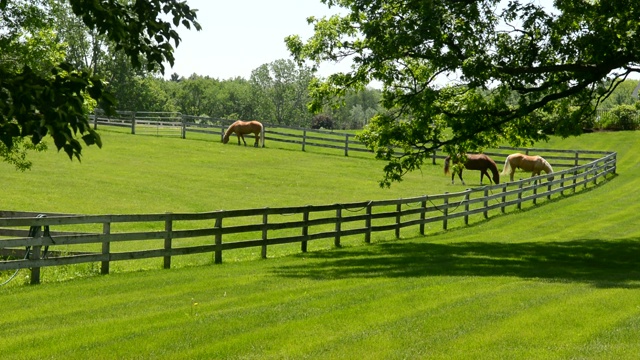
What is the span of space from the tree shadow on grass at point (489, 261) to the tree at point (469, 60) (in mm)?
3018

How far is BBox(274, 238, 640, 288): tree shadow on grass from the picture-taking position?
51.2ft

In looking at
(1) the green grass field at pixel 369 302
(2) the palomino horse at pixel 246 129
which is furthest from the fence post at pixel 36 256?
(2) the palomino horse at pixel 246 129

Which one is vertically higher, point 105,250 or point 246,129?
point 246,129

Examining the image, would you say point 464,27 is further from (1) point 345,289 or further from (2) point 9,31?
(2) point 9,31

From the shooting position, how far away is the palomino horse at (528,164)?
43.1 m

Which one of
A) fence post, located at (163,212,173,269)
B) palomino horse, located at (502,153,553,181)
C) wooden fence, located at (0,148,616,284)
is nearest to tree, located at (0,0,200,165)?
wooden fence, located at (0,148,616,284)

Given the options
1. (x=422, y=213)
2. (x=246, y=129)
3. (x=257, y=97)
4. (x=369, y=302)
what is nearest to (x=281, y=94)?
(x=257, y=97)

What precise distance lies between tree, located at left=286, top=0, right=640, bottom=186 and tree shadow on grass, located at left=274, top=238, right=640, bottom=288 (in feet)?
9.90

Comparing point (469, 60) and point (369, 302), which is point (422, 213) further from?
point (369, 302)

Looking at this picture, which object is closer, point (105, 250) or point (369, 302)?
point (369, 302)

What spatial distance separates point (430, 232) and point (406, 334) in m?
17.9

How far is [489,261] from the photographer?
Result: 18219 mm

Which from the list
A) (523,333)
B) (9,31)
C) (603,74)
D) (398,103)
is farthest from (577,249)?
(9,31)

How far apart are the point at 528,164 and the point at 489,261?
86.5 feet
